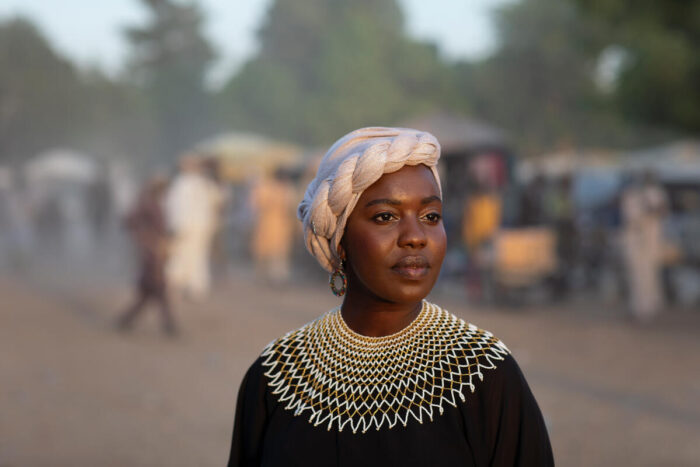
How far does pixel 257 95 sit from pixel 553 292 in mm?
50605

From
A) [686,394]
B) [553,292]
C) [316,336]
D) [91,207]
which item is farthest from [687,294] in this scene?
[91,207]

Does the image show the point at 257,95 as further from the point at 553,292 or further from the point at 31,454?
the point at 31,454

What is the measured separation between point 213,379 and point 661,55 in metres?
9.88

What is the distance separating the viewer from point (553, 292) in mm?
12406

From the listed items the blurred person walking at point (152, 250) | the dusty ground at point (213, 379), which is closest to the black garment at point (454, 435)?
the dusty ground at point (213, 379)

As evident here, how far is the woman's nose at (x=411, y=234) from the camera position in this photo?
2.01 m

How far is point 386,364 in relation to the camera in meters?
2.08

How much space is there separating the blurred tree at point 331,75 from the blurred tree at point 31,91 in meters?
13.9

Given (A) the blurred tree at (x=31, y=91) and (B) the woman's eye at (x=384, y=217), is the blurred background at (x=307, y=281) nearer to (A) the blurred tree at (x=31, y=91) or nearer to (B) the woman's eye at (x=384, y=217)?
(B) the woman's eye at (x=384, y=217)

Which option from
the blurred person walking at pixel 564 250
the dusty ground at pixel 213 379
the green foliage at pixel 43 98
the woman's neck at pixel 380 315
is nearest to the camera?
the woman's neck at pixel 380 315

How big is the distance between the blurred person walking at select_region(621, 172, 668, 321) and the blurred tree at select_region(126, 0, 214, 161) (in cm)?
5646

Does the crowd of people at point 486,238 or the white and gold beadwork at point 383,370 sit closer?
the white and gold beadwork at point 383,370

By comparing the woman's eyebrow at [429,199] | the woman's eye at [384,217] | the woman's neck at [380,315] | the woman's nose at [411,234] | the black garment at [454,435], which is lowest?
the black garment at [454,435]

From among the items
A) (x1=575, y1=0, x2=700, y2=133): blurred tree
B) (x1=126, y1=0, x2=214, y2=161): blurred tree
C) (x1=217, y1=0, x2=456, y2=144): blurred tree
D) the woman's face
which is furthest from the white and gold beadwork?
(x1=126, y1=0, x2=214, y2=161): blurred tree
